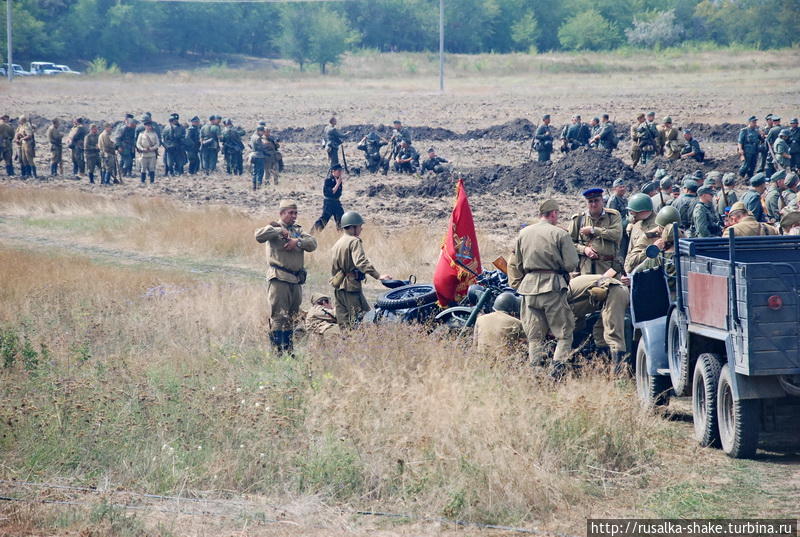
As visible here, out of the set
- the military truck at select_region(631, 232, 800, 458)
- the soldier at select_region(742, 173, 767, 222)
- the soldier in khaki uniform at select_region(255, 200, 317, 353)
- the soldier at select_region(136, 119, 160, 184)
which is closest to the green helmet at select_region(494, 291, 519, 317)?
the military truck at select_region(631, 232, 800, 458)

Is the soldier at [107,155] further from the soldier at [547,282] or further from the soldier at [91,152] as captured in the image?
the soldier at [547,282]

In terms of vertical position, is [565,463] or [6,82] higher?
[6,82]

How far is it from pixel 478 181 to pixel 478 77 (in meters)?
37.7

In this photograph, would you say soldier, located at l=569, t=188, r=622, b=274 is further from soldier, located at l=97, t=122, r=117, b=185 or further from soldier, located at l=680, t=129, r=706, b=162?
soldier, located at l=97, t=122, r=117, b=185

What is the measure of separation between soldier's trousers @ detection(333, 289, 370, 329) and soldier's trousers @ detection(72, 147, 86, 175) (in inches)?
853

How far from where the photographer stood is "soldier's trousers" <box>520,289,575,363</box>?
30.0ft

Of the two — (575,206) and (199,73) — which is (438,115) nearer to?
(575,206)

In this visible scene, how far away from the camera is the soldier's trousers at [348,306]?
11.1 m

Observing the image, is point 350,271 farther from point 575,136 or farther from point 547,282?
point 575,136

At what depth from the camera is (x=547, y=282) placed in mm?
9094

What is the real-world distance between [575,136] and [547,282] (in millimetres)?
21929

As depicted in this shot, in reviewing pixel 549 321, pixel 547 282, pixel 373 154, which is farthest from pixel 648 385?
pixel 373 154

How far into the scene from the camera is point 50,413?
8.13 meters

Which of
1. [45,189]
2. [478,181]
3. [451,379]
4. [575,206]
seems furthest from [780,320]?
[45,189]
